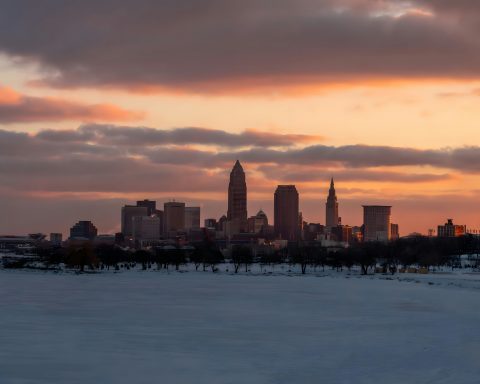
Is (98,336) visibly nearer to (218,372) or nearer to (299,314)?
(218,372)

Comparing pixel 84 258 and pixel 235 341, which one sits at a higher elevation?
pixel 84 258

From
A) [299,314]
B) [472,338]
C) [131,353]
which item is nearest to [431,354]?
[472,338]

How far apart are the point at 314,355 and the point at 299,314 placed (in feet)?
61.9

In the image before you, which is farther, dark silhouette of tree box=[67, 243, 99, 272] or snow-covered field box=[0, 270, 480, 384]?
dark silhouette of tree box=[67, 243, 99, 272]

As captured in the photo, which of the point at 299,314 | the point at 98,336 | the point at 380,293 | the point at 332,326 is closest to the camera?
the point at 98,336

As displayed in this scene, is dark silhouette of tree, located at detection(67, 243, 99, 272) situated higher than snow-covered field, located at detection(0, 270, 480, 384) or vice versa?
dark silhouette of tree, located at detection(67, 243, 99, 272)

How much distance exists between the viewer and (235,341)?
3819cm

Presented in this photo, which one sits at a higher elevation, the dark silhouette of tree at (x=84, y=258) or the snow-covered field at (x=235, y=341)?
the dark silhouette of tree at (x=84, y=258)

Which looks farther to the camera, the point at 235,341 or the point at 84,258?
the point at 84,258

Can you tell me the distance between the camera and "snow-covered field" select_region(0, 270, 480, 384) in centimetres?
2914

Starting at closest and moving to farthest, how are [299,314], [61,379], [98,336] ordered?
[61,379], [98,336], [299,314]

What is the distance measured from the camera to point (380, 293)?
253 feet

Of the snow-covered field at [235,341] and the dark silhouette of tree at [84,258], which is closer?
the snow-covered field at [235,341]

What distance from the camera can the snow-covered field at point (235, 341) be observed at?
95.6ft
